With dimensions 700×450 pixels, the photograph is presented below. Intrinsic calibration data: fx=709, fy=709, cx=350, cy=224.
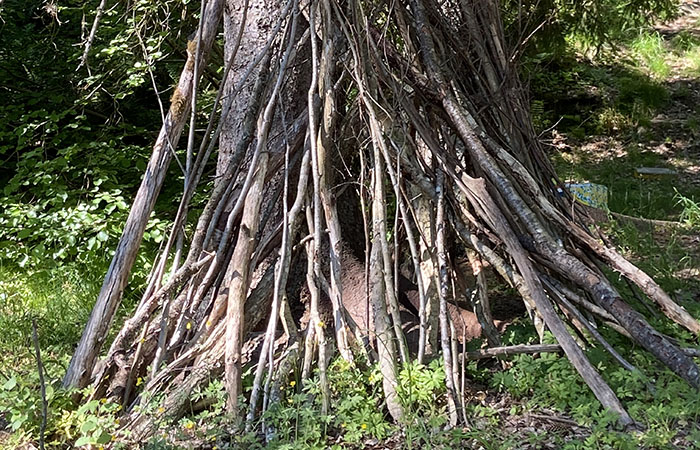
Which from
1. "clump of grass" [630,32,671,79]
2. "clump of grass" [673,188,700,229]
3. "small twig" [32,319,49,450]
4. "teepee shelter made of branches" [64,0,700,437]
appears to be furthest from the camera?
"clump of grass" [630,32,671,79]

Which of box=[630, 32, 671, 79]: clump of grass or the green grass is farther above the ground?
box=[630, 32, 671, 79]: clump of grass

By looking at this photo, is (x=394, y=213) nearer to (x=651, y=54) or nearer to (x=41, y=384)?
(x=41, y=384)

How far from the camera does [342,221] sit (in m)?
3.62

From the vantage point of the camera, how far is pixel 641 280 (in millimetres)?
3004

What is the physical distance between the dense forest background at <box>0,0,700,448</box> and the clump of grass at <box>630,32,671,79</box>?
0.03m

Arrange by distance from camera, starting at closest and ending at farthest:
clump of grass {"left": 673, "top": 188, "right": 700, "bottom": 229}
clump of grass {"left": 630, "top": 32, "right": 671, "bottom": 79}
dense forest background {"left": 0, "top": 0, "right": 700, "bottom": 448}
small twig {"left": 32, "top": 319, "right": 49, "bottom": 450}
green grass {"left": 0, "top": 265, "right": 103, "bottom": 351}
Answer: small twig {"left": 32, "top": 319, "right": 49, "bottom": 450}
dense forest background {"left": 0, "top": 0, "right": 700, "bottom": 448}
green grass {"left": 0, "top": 265, "right": 103, "bottom": 351}
clump of grass {"left": 673, "top": 188, "right": 700, "bottom": 229}
clump of grass {"left": 630, "top": 32, "right": 671, "bottom": 79}

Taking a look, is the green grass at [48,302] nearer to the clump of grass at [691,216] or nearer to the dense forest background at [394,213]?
the dense forest background at [394,213]

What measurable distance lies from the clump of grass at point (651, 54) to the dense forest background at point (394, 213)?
25mm

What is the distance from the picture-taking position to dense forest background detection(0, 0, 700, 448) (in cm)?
265

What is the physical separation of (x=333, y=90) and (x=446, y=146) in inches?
25.2

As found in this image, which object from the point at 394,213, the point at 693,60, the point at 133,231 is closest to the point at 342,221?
the point at 133,231

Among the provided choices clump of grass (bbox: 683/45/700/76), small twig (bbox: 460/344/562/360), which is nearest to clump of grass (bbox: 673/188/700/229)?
small twig (bbox: 460/344/562/360)

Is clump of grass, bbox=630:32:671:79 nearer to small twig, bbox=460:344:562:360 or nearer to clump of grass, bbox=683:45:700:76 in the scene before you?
clump of grass, bbox=683:45:700:76

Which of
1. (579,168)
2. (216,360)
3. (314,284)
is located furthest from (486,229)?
(579,168)
